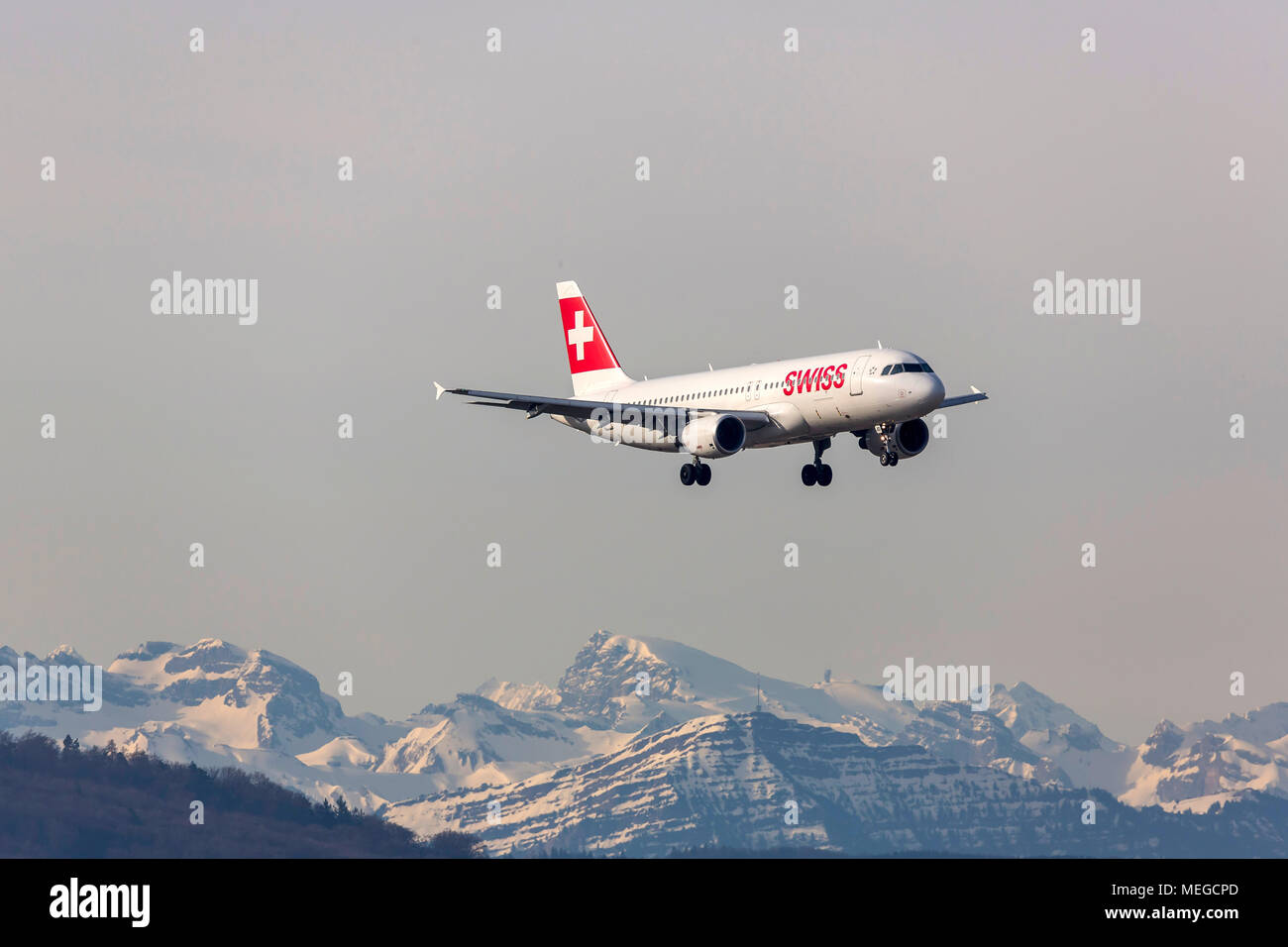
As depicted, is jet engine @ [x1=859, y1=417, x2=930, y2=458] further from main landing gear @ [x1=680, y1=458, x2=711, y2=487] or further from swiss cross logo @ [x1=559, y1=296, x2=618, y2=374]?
swiss cross logo @ [x1=559, y1=296, x2=618, y2=374]

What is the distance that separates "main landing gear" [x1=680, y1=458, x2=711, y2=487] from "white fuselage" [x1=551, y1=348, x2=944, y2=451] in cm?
121

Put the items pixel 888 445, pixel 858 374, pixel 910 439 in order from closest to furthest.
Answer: pixel 858 374 < pixel 910 439 < pixel 888 445

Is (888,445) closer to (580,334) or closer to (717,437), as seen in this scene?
(717,437)

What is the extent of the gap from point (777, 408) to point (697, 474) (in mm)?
6909

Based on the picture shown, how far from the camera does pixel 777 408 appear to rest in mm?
85688

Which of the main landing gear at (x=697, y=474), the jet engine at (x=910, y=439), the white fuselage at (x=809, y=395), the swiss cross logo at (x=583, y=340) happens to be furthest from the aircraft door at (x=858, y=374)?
the swiss cross logo at (x=583, y=340)

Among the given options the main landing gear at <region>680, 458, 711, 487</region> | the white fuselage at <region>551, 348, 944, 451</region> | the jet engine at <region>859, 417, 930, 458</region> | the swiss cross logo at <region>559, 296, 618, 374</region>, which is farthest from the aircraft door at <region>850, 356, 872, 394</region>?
the swiss cross logo at <region>559, 296, 618, 374</region>

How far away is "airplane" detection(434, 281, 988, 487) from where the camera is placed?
81125 mm

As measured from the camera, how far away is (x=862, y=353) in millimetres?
82375

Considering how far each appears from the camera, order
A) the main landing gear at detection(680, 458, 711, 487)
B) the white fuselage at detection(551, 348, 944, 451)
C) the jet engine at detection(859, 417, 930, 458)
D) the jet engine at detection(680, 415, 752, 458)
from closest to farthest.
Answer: the white fuselage at detection(551, 348, 944, 451) < the jet engine at detection(680, 415, 752, 458) < the jet engine at detection(859, 417, 930, 458) < the main landing gear at detection(680, 458, 711, 487)

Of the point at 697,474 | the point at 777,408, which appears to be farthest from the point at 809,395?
the point at 697,474
